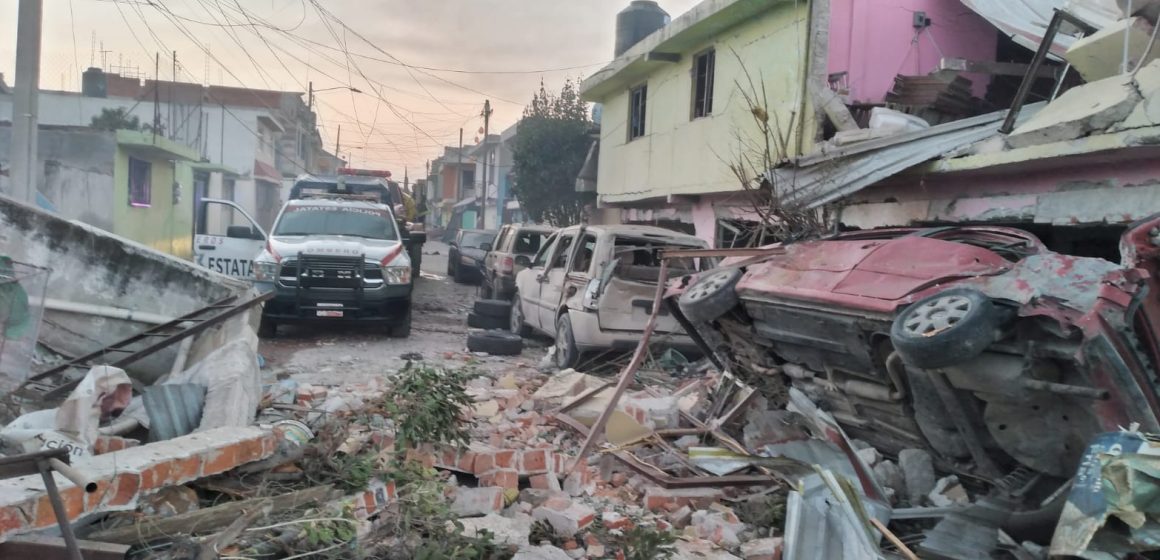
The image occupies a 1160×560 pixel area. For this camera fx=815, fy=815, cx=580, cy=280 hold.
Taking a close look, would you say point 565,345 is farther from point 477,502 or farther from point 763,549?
point 763,549

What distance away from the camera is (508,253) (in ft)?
44.8

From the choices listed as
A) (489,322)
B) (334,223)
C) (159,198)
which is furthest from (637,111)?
(159,198)

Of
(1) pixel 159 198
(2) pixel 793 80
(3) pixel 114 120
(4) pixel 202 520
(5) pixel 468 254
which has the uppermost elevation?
(3) pixel 114 120

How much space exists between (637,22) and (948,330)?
16.7 meters

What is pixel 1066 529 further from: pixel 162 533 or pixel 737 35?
pixel 737 35

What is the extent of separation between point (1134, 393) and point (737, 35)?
10356mm

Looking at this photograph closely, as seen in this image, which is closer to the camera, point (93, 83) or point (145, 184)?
point (145, 184)

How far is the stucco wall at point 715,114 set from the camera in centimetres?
1133

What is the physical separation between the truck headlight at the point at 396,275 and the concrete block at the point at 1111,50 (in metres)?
7.56

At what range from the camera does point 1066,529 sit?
309 cm

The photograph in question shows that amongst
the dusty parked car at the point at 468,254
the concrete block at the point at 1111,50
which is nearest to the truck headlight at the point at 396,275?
the concrete block at the point at 1111,50

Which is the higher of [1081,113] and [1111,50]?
[1111,50]

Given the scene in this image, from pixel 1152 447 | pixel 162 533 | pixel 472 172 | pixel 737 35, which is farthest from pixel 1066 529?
pixel 472 172

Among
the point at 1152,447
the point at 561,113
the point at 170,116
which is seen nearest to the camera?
the point at 1152,447
